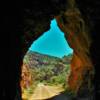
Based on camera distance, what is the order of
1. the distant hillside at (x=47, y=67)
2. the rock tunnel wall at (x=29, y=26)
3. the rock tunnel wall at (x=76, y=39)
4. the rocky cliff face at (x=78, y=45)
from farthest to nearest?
1. the distant hillside at (x=47, y=67)
2. the rocky cliff face at (x=78, y=45)
3. the rock tunnel wall at (x=76, y=39)
4. the rock tunnel wall at (x=29, y=26)

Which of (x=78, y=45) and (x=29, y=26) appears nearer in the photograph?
(x=29, y=26)

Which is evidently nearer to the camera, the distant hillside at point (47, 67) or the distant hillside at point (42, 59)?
the distant hillside at point (47, 67)

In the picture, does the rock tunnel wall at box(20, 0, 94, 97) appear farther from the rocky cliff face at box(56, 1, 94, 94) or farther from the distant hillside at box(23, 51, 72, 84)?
the distant hillside at box(23, 51, 72, 84)

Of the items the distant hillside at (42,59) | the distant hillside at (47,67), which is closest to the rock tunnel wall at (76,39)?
the distant hillside at (47,67)

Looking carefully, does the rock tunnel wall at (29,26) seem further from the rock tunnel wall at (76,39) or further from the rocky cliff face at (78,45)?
the rocky cliff face at (78,45)

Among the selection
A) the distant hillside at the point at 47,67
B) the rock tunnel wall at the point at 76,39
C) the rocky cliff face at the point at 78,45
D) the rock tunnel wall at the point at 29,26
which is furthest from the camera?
the distant hillside at the point at 47,67

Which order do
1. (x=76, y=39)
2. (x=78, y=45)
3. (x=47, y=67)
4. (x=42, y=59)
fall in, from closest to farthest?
(x=76, y=39), (x=78, y=45), (x=47, y=67), (x=42, y=59)

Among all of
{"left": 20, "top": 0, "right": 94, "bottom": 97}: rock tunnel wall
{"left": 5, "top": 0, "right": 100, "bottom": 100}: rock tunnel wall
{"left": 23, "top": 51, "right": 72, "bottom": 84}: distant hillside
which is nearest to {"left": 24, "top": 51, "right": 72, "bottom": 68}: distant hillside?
{"left": 23, "top": 51, "right": 72, "bottom": 84}: distant hillside

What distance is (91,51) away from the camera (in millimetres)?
13461

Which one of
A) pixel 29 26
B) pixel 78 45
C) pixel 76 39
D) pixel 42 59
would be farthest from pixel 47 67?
pixel 29 26

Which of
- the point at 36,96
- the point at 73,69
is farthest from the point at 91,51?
the point at 36,96

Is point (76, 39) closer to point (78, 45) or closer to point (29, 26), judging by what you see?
point (78, 45)

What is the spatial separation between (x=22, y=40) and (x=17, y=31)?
2.60 ft

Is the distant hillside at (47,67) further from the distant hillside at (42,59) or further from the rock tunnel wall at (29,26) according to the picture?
the rock tunnel wall at (29,26)
